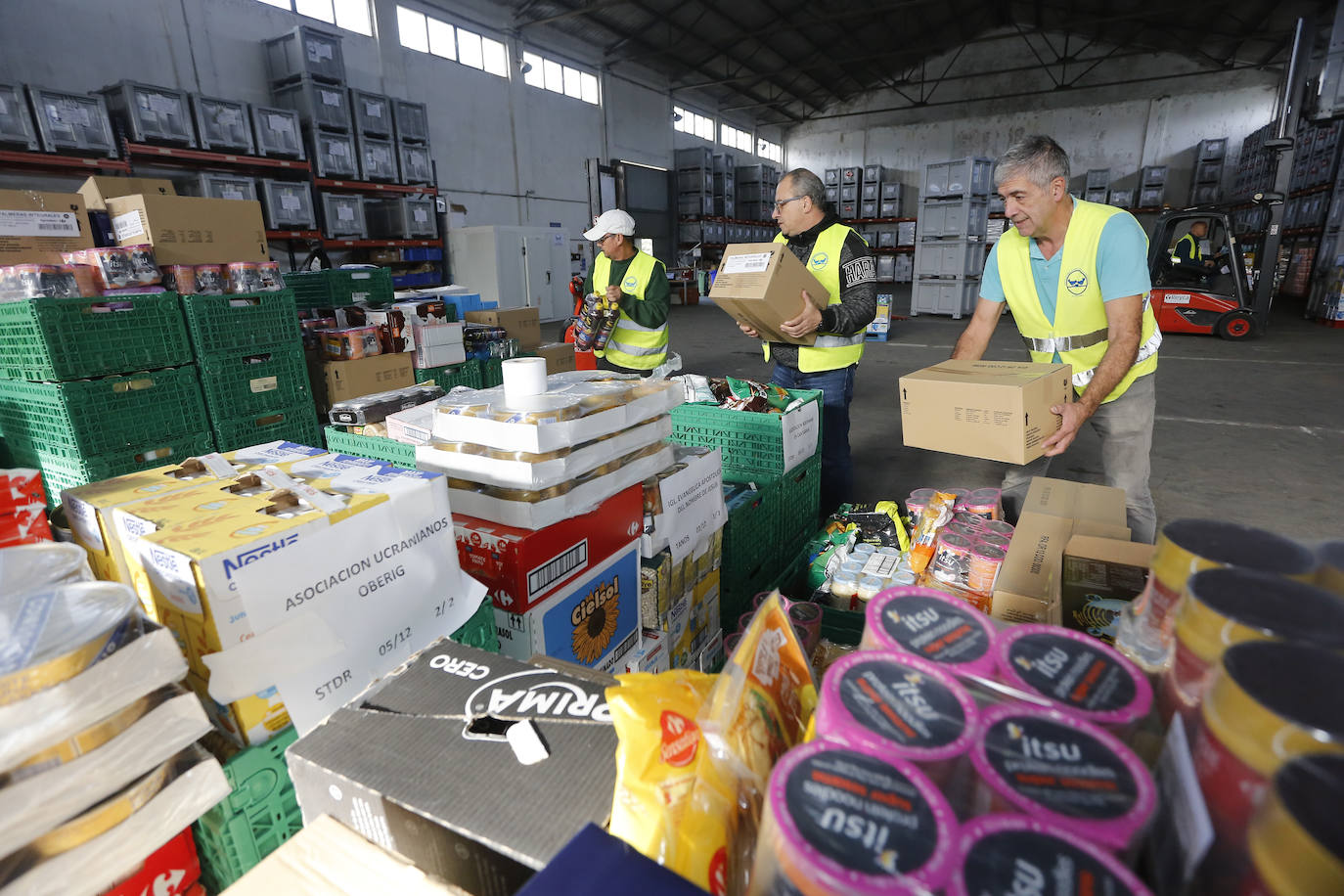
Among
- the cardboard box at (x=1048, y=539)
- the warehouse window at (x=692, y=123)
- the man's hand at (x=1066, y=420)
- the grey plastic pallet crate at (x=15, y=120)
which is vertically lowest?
the cardboard box at (x=1048, y=539)

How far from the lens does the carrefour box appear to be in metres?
Result: 1.46

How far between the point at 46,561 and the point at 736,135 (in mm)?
23253

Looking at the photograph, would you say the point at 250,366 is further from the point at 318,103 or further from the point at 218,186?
the point at 318,103

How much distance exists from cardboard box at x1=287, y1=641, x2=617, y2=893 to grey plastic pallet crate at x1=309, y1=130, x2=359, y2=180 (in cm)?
911

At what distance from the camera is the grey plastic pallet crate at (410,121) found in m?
9.04

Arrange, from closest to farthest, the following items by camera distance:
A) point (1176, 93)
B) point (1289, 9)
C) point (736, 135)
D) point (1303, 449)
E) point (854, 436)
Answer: point (1303, 449) → point (854, 436) → point (1289, 9) → point (1176, 93) → point (736, 135)

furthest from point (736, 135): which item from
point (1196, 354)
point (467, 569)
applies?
point (467, 569)

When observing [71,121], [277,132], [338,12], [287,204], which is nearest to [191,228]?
[71,121]

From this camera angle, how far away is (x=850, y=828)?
478mm

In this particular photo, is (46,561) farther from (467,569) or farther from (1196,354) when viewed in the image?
(1196,354)

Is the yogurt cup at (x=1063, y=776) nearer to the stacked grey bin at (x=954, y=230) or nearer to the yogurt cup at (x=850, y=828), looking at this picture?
the yogurt cup at (x=850, y=828)

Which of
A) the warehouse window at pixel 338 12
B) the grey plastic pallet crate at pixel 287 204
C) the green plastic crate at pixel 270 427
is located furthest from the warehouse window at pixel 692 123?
the green plastic crate at pixel 270 427

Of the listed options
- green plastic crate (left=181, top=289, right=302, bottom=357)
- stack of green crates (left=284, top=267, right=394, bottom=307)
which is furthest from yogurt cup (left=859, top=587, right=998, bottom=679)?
stack of green crates (left=284, top=267, right=394, bottom=307)

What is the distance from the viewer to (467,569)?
1.53 meters
